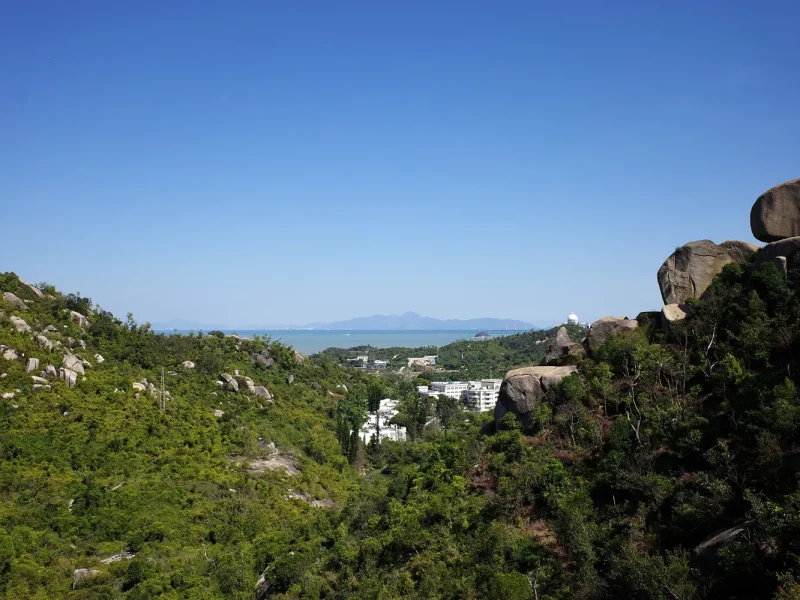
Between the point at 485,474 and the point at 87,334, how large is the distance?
3003 cm

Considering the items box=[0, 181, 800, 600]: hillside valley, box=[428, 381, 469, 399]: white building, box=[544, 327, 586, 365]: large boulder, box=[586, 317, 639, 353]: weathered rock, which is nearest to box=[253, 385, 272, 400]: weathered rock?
box=[0, 181, 800, 600]: hillside valley

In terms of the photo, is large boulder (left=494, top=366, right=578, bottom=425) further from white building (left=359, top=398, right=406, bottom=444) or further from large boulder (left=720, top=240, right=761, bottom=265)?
white building (left=359, top=398, right=406, bottom=444)

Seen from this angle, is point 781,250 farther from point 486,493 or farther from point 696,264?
point 486,493

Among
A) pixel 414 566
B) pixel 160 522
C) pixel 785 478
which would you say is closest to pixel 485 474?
pixel 414 566

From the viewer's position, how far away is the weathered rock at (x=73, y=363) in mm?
34406

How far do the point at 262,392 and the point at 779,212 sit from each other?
3555 centimetres

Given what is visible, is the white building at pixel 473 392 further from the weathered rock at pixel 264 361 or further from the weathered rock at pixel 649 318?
the weathered rock at pixel 649 318

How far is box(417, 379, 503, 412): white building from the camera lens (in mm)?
74613

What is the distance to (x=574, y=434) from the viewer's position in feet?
69.4

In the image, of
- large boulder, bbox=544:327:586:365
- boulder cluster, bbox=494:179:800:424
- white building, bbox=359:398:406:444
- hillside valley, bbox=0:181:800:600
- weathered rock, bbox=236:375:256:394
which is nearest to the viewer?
hillside valley, bbox=0:181:800:600

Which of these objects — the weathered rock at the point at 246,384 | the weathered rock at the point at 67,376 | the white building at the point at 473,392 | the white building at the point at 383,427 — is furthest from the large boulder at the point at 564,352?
the white building at the point at 473,392

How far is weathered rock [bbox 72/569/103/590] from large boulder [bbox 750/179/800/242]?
2716cm

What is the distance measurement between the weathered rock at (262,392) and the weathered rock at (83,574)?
2358cm

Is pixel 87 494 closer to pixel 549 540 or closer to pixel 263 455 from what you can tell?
pixel 263 455
